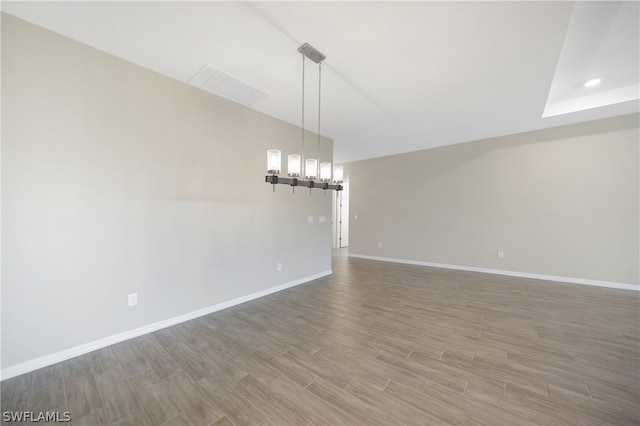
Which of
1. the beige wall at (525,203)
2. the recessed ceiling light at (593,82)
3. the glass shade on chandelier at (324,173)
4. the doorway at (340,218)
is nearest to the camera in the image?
the glass shade on chandelier at (324,173)

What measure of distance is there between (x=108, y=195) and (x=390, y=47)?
120 inches

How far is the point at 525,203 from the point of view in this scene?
458cm

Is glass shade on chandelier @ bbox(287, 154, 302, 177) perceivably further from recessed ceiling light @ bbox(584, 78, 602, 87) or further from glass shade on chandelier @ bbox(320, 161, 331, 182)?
recessed ceiling light @ bbox(584, 78, 602, 87)

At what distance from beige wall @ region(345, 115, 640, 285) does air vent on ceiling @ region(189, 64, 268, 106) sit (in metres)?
4.37

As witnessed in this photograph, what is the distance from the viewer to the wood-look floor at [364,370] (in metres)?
1.50

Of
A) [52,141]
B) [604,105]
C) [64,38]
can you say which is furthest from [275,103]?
[604,105]

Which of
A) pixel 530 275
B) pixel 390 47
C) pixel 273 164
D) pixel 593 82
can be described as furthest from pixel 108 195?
pixel 530 275

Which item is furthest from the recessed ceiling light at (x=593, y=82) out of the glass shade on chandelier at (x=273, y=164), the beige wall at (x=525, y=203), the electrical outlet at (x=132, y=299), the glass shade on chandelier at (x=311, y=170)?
the electrical outlet at (x=132, y=299)

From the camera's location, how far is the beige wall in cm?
384

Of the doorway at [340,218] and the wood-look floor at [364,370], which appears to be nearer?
the wood-look floor at [364,370]

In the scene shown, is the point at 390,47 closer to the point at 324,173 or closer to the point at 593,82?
the point at 324,173

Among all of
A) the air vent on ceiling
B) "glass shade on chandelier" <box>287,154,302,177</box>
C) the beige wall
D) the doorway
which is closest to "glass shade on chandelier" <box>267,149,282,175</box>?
"glass shade on chandelier" <box>287,154,302,177</box>

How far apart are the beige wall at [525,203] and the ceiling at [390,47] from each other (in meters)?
0.83

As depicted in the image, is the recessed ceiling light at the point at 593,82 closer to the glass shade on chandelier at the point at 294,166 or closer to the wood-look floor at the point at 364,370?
the wood-look floor at the point at 364,370
